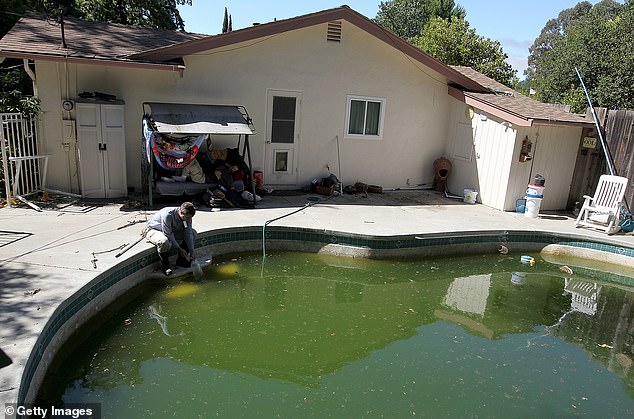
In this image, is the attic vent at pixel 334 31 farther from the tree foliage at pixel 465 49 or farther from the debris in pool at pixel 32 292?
the tree foliage at pixel 465 49

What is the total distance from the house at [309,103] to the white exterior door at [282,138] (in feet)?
0.07

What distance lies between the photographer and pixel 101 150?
832 cm

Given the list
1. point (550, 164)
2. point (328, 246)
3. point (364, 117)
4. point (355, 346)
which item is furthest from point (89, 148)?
point (550, 164)

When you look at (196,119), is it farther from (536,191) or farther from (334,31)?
(536,191)

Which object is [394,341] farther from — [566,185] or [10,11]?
[10,11]

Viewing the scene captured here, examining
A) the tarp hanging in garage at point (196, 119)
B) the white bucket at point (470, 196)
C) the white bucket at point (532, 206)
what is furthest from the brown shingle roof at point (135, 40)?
the white bucket at point (532, 206)

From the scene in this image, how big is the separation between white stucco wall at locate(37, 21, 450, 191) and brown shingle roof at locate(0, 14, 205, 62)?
15.7 inches

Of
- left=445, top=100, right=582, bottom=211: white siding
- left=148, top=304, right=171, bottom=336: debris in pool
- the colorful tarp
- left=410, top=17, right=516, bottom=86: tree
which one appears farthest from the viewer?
left=410, top=17, right=516, bottom=86: tree

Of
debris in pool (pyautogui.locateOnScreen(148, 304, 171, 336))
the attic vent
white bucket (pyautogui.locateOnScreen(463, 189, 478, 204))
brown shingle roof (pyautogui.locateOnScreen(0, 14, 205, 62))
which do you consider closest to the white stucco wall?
the attic vent

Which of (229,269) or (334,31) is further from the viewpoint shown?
(334,31)

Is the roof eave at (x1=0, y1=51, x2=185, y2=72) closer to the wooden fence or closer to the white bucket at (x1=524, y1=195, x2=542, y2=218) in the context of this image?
the white bucket at (x1=524, y1=195, x2=542, y2=218)

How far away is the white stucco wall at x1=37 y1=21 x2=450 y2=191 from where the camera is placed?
28.1 feet

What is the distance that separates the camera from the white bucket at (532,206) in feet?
31.9

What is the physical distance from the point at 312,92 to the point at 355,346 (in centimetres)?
668
